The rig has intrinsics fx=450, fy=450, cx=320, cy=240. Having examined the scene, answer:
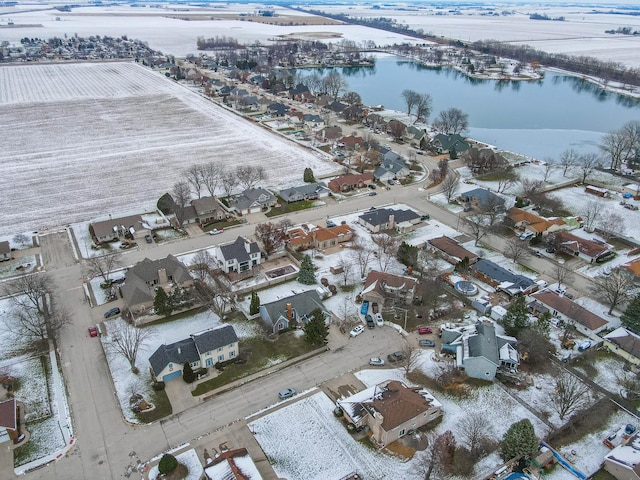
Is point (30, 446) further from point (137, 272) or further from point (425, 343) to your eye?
point (425, 343)

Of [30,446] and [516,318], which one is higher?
[516,318]

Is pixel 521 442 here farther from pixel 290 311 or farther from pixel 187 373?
pixel 187 373

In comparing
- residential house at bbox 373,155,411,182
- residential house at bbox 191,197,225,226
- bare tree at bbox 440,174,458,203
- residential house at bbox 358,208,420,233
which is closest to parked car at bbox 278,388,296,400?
residential house at bbox 358,208,420,233

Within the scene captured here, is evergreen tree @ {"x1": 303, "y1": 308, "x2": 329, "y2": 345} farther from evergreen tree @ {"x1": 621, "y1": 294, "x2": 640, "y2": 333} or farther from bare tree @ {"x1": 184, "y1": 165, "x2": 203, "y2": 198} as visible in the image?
bare tree @ {"x1": 184, "y1": 165, "x2": 203, "y2": 198}

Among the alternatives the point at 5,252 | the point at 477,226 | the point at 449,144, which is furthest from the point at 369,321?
the point at 449,144

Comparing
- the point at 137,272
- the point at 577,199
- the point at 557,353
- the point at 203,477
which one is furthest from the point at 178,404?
the point at 577,199

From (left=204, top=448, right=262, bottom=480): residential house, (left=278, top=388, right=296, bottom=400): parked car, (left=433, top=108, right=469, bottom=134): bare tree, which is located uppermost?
(left=433, top=108, right=469, bottom=134): bare tree
